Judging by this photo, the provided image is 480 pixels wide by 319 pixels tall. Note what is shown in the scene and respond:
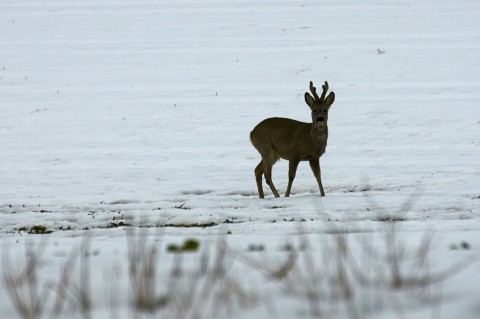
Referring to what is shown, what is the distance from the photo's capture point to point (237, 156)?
16484 millimetres

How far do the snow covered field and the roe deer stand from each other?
59 centimetres

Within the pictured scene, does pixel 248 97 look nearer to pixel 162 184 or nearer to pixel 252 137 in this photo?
pixel 162 184

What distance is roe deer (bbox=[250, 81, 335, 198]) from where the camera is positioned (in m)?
11.6

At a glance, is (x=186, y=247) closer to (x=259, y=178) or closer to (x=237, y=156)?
(x=259, y=178)

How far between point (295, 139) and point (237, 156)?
15.6ft

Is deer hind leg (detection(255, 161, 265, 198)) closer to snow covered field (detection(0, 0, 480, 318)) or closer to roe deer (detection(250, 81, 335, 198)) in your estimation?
roe deer (detection(250, 81, 335, 198))

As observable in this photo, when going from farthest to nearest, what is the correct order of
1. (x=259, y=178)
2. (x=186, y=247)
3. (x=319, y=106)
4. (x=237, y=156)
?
(x=237, y=156) < (x=259, y=178) < (x=319, y=106) < (x=186, y=247)

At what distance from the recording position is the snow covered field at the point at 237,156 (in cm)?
452

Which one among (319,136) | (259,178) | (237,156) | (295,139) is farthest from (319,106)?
(237,156)

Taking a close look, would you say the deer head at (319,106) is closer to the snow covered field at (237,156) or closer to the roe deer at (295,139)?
the roe deer at (295,139)

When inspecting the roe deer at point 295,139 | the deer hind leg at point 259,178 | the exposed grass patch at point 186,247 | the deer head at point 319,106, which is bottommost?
the exposed grass patch at point 186,247

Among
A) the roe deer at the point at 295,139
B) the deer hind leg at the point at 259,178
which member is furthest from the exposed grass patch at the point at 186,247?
the deer hind leg at the point at 259,178

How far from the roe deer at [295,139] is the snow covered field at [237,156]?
59 cm

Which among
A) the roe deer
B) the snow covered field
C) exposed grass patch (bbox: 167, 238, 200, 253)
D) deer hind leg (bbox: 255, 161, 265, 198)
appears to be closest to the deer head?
the roe deer
